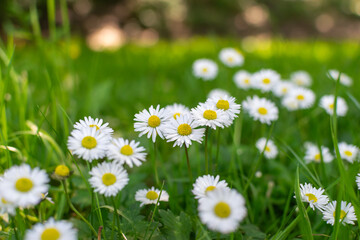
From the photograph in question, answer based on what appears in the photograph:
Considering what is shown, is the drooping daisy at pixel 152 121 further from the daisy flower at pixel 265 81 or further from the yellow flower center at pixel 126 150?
the daisy flower at pixel 265 81

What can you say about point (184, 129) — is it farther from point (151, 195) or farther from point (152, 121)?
point (151, 195)

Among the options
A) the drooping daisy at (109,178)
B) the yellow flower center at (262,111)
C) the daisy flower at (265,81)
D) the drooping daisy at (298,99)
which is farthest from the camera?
the drooping daisy at (298,99)

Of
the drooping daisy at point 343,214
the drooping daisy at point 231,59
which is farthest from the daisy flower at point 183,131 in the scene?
the drooping daisy at point 231,59

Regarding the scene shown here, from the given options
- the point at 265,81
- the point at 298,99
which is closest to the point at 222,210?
the point at 265,81

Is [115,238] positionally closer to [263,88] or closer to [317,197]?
[317,197]

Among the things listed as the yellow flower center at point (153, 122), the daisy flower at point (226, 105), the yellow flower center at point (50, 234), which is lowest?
the yellow flower center at point (50, 234)

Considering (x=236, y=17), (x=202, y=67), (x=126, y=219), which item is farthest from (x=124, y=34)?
(x=126, y=219)
